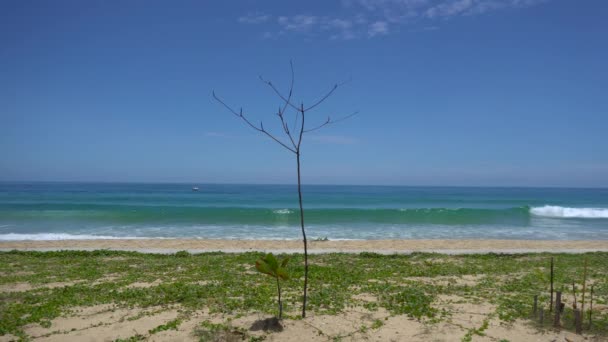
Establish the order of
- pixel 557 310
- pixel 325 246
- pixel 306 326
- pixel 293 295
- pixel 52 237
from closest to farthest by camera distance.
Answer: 1. pixel 557 310
2. pixel 306 326
3. pixel 293 295
4. pixel 325 246
5. pixel 52 237

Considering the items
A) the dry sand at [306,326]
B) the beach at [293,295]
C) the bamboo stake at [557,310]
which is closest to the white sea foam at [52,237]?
the beach at [293,295]

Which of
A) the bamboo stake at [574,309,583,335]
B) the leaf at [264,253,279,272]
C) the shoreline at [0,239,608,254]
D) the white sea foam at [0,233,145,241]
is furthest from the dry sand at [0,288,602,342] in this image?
the white sea foam at [0,233,145,241]

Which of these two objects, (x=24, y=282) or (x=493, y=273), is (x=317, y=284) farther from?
(x=24, y=282)

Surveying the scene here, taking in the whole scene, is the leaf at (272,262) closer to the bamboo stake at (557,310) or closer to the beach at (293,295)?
the beach at (293,295)

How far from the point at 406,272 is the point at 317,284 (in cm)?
281

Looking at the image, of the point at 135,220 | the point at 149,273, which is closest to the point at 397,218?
the point at 135,220

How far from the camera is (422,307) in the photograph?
6387 millimetres

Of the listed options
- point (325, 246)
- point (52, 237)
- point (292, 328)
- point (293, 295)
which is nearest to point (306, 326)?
point (292, 328)

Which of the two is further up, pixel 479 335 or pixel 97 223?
pixel 479 335

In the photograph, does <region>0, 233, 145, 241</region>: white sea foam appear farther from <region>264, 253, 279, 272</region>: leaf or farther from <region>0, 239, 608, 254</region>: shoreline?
<region>264, 253, 279, 272</region>: leaf

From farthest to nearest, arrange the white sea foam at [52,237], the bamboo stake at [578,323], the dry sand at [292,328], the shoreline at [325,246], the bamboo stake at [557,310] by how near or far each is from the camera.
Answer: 1. the white sea foam at [52,237]
2. the shoreline at [325,246]
3. the bamboo stake at [557,310]
4. the bamboo stake at [578,323]
5. the dry sand at [292,328]

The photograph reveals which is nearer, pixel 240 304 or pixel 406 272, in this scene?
pixel 240 304

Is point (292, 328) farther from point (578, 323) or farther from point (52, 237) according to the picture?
point (52, 237)

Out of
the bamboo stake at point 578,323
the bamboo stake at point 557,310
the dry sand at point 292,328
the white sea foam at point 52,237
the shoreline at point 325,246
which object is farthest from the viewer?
the white sea foam at point 52,237
